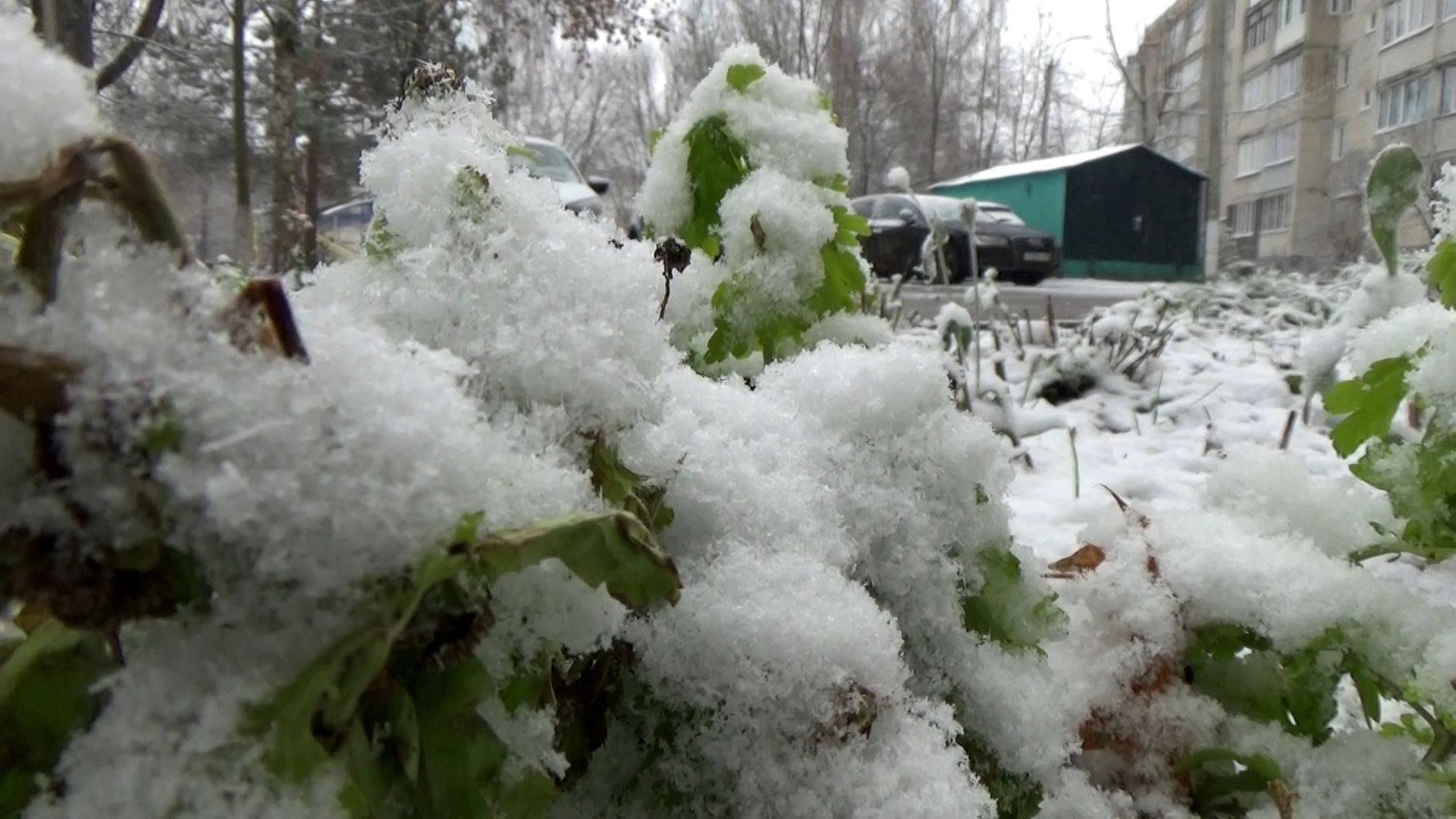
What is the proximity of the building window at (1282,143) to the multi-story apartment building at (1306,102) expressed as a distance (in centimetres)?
4

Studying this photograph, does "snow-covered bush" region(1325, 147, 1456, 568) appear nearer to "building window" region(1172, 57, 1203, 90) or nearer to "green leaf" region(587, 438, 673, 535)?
"green leaf" region(587, 438, 673, 535)

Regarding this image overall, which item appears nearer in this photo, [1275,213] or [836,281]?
[836,281]

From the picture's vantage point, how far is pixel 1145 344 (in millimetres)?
4859

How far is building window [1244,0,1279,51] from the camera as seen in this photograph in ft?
87.2

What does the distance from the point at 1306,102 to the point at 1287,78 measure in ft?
2.85

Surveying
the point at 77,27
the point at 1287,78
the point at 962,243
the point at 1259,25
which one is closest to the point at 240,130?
the point at 77,27

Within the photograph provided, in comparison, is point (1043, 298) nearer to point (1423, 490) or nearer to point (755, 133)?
point (755, 133)

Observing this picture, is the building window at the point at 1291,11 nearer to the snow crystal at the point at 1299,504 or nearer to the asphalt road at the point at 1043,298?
the asphalt road at the point at 1043,298

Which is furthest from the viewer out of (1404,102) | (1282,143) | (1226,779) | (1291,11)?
(1282,143)

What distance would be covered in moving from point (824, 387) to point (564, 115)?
114 ft

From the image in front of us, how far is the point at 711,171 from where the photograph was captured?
1263 millimetres

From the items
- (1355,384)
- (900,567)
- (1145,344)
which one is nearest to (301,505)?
(900,567)

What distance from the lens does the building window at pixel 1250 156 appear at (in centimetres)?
3042

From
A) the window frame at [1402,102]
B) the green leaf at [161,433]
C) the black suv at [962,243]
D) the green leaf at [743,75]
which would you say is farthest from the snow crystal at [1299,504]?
the window frame at [1402,102]
